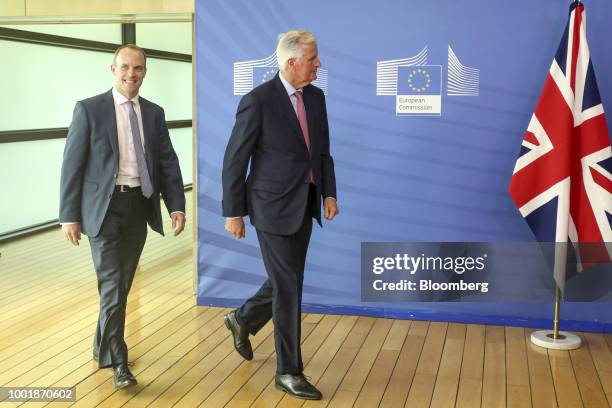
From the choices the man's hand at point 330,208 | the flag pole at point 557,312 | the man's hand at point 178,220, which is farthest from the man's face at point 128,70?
the flag pole at point 557,312

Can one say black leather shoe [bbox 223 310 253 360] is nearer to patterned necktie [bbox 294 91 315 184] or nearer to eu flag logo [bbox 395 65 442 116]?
patterned necktie [bbox 294 91 315 184]

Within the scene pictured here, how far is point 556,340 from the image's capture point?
171 inches

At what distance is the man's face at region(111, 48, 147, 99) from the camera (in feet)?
11.6

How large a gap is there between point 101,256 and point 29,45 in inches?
176

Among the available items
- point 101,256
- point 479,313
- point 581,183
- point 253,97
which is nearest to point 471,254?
point 479,313

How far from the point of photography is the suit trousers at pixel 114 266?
11.7ft

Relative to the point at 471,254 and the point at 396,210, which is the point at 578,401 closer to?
the point at 471,254

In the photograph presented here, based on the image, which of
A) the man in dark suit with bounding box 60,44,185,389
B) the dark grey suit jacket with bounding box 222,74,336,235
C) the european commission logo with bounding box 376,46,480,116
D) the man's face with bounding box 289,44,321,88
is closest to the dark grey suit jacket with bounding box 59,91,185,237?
the man in dark suit with bounding box 60,44,185,389

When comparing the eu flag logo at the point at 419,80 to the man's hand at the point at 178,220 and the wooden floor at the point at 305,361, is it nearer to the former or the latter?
the wooden floor at the point at 305,361

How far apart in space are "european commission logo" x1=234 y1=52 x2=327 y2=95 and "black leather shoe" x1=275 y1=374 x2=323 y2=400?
1.96m

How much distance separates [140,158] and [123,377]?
3.23 ft

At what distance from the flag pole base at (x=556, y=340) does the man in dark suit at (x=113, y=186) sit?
7.07 feet

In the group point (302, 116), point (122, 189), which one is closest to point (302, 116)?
point (302, 116)

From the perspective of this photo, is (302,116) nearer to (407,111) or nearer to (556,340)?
(407,111)
